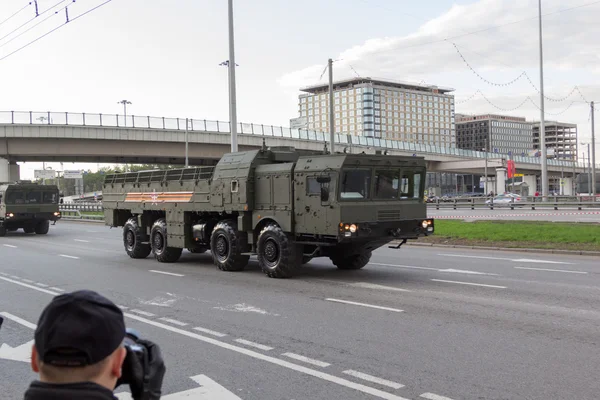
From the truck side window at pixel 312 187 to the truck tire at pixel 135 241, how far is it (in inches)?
296

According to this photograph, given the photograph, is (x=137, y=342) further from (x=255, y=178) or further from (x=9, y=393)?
(x=255, y=178)

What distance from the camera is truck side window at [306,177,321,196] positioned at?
1229 centimetres

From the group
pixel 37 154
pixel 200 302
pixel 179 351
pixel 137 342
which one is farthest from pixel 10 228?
pixel 137 342

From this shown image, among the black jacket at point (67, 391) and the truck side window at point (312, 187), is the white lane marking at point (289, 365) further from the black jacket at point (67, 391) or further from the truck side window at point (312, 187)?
the truck side window at point (312, 187)

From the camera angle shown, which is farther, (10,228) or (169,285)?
(10,228)

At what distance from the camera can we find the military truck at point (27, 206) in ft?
100

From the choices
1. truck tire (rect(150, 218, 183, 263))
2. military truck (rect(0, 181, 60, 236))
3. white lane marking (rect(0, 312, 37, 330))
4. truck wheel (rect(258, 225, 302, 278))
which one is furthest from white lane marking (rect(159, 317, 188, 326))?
military truck (rect(0, 181, 60, 236))

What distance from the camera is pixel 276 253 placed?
42.6ft

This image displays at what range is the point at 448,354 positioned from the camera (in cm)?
654

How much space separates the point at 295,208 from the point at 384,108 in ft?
425

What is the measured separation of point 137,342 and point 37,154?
4857 cm

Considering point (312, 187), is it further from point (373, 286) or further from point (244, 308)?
point (244, 308)

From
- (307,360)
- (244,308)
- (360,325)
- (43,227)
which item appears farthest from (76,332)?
(43,227)

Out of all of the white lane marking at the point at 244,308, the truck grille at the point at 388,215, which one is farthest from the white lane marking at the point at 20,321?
the truck grille at the point at 388,215
